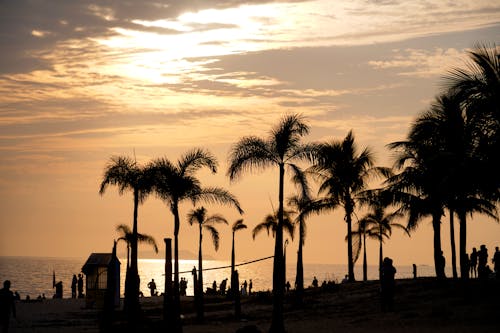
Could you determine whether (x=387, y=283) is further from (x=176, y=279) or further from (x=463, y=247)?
(x=176, y=279)

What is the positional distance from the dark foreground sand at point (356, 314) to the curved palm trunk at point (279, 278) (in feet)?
6.98

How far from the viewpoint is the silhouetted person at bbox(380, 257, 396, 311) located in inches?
1273

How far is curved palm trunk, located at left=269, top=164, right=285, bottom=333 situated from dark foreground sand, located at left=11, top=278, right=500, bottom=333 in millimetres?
2127

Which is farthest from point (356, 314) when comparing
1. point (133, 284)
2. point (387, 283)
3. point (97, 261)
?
point (97, 261)

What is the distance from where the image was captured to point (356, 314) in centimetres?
3462

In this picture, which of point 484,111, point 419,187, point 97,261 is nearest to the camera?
point 484,111

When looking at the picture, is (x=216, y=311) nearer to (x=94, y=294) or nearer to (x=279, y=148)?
(x=94, y=294)

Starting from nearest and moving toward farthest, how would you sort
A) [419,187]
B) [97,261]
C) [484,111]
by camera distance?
1. [484,111]
2. [419,187]
3. [97,261]

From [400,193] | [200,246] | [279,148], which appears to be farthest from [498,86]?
[200,246]

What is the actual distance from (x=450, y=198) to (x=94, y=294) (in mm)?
26293

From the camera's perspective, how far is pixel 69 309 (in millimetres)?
51438

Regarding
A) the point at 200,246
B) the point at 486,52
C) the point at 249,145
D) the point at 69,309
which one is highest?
the point at 486,52

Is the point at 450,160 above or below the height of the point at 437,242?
above

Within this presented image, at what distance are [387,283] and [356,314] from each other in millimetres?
2582
